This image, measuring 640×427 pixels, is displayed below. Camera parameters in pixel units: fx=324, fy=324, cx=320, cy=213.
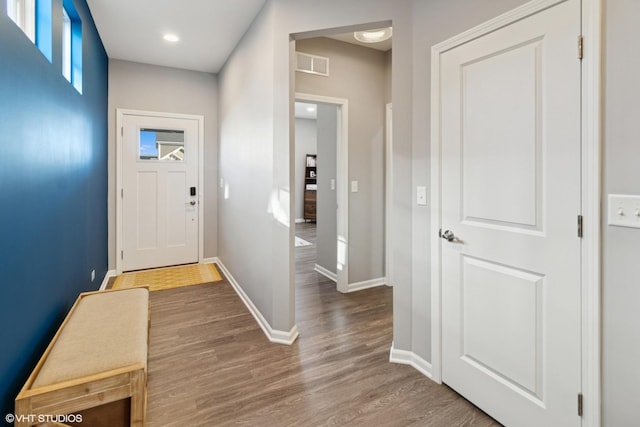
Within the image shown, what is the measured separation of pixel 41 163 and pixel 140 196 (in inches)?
119

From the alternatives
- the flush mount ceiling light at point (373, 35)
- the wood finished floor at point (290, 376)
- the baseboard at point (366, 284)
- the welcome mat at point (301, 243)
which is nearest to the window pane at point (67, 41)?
the wood finished floor at point (290, 376)

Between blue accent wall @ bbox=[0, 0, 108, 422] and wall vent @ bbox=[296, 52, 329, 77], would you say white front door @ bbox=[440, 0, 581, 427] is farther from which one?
blue accent wall @ bbox=[0, 0, 108, 422]

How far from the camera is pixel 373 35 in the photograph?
10.7ft

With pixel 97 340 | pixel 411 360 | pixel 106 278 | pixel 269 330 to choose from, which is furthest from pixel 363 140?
pixel 106 278

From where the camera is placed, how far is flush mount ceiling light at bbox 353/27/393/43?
3205mm

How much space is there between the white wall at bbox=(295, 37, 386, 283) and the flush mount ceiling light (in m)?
0.28

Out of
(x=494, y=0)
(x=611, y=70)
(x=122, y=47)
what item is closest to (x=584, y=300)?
(x=611, y=70)

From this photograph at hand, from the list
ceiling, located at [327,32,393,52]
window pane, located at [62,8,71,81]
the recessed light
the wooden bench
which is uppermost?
the recessed light

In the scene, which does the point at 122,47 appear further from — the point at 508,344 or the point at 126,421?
the point at 508,344

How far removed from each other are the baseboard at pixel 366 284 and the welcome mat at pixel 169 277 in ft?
5.65

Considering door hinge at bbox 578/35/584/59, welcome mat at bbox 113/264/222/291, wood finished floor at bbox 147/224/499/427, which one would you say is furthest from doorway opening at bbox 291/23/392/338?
door hinge at bbox 578/35/584/59

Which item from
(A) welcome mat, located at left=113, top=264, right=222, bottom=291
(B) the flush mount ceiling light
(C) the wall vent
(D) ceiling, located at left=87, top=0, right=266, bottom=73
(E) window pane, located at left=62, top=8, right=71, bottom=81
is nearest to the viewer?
(E) window pane, located at left=62, top=8, right=71, bottom=81

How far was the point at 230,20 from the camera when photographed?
3111 millimetres

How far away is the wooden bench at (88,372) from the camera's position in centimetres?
118
